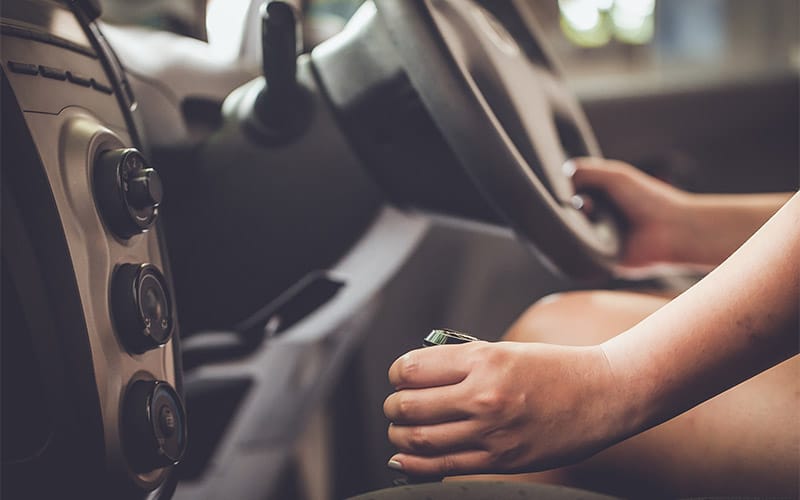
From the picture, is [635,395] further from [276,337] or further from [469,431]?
[276,337]

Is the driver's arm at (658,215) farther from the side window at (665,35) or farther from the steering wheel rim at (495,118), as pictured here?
the side window at (665,35)

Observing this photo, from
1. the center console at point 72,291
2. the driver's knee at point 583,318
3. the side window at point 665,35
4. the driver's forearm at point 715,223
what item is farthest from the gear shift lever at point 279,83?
the side window at point 665,35

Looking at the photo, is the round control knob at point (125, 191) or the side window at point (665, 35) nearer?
the round control knob at point (125, 191)

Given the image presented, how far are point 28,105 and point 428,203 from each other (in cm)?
35

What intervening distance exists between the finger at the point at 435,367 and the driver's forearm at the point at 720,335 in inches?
2.9

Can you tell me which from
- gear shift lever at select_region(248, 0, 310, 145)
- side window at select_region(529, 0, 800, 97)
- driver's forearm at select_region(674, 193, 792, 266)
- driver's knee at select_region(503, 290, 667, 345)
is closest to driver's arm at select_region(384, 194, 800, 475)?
driver's knee at select_region(503, 290, 667, 345)

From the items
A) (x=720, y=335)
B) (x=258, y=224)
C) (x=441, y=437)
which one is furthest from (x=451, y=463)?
(x=258, y=224)

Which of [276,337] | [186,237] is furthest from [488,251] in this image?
[186,237]

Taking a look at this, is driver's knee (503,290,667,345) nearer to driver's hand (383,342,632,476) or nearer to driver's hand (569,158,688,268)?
driver's hand (383,342,632,476)

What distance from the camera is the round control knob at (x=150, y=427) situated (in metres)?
0.39

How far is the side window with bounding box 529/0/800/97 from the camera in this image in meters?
1.92

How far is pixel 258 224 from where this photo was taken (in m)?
0.71

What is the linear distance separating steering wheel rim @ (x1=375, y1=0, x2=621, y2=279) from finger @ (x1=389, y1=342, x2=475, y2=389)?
0.19 m

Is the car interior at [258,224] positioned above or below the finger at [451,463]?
above
